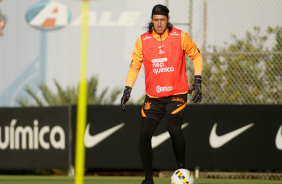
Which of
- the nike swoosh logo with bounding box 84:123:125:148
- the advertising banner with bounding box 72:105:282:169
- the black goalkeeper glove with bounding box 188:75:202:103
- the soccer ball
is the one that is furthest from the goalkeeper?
the nike swoosh logo with bounding box 84:123:125:148

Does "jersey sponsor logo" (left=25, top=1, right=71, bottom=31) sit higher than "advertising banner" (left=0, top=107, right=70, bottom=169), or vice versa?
"jersey sponsor logo" (left=25, top=1, right=71, bottom=31)

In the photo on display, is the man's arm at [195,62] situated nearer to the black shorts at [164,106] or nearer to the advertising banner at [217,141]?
the black shorts at [164,106]

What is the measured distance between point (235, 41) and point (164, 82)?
16.3ft

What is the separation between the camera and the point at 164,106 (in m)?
8.27

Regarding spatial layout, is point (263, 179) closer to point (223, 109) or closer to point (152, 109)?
point (223, 109)

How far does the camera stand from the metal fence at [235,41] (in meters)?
12.3

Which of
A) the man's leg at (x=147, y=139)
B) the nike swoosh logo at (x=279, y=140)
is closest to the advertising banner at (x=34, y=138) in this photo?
the nike swoosh logo at (x=279, y=140)

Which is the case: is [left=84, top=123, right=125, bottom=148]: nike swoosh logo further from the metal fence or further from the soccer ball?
the soccer ball

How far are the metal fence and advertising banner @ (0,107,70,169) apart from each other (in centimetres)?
253

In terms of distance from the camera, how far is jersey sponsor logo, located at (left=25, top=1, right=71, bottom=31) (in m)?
18.9

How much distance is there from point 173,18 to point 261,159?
9.96ft

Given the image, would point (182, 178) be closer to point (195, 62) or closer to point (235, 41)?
point (195, 62)

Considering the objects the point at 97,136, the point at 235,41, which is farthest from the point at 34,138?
the point at 235,41

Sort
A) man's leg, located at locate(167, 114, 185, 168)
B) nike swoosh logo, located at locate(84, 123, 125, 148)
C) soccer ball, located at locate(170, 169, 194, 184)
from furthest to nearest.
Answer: nike swoosh logo, located at locate(84, 123, 125, 148), man's leg, located at locate(167, 114, 185, 168), soccer ball, located at locate(170, 169, 194, 184)
